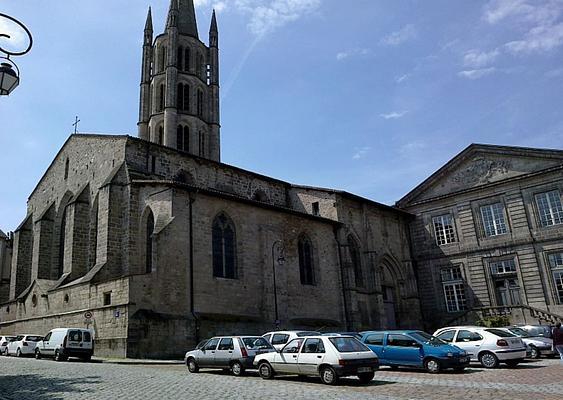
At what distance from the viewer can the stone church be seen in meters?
21.6

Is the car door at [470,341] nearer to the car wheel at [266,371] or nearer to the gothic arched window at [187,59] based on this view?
the car wheel at [266,371]

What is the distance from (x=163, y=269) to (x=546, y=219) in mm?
23886

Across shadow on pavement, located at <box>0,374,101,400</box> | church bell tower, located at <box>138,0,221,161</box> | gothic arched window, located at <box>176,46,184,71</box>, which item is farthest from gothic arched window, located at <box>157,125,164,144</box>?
shadow on pavement, located at <box>0,374,101,400</box>

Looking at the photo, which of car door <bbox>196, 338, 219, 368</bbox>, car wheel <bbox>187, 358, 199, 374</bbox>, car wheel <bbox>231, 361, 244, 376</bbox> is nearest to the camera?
car wheel <bbox>231, 361, 244, 376</bbox>

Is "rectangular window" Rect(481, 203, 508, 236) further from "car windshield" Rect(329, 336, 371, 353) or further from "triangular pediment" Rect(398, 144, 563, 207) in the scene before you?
"car windshield" Rect(329, 336, 371, 353)

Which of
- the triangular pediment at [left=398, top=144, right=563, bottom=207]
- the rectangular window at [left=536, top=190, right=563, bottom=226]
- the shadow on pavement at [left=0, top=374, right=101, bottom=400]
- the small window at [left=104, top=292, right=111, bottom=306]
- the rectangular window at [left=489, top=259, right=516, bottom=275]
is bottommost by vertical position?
the shadow on pavement at [left=0, top=374, right=101, bottom=400]

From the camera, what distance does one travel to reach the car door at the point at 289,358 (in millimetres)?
12711

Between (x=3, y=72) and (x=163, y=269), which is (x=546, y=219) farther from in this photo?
(x=3, y=72)

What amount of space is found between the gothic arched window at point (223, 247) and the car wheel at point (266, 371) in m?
10.2

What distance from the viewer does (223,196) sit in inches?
965

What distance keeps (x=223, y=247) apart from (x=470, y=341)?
12.7 m

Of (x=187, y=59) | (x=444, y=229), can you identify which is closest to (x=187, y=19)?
(x=187, y=59)

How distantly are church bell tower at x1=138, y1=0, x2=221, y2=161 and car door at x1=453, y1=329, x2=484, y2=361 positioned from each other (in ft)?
104

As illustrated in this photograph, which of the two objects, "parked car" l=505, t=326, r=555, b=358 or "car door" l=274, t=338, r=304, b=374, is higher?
"car door" l=274, t=338, r=304, b=374
